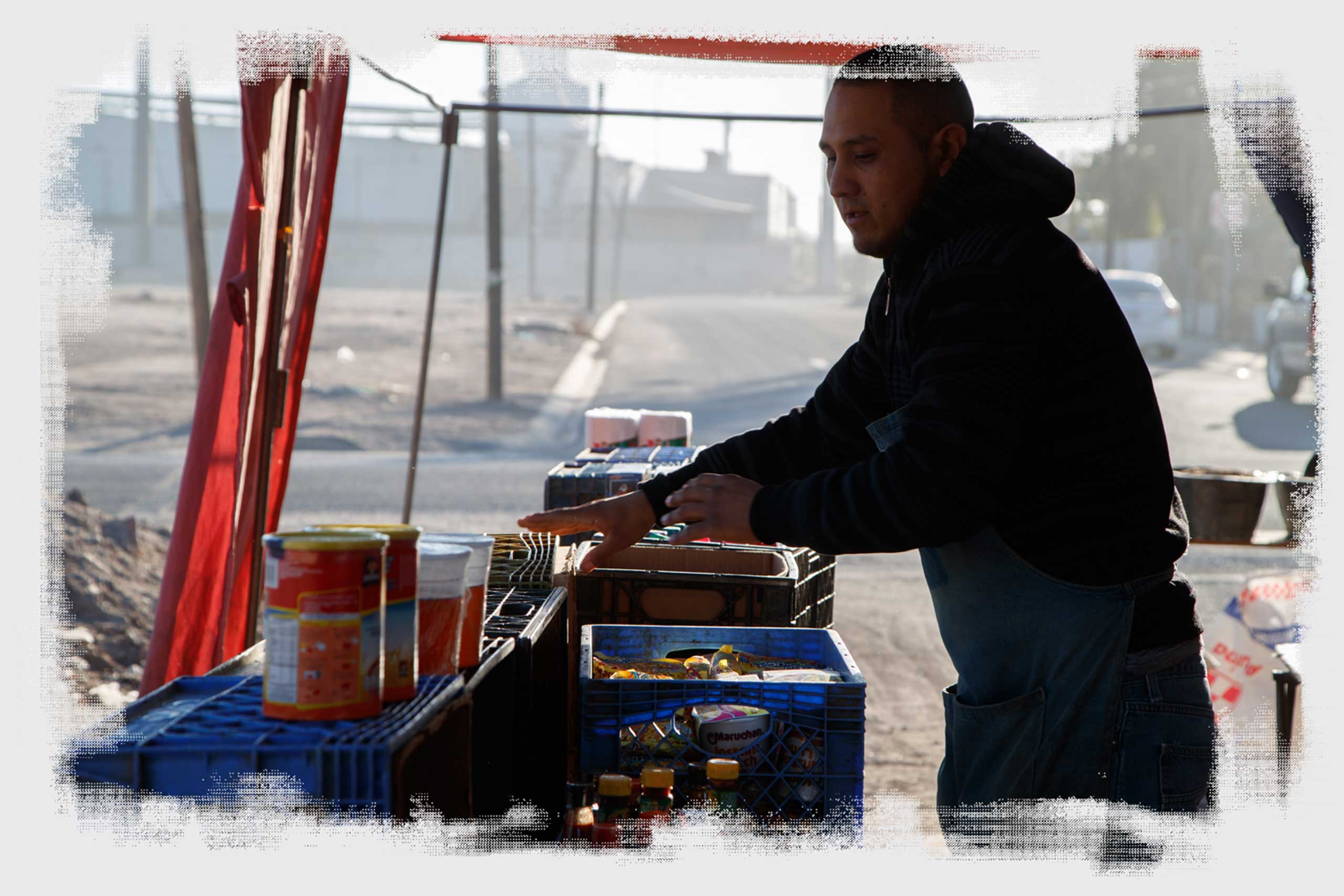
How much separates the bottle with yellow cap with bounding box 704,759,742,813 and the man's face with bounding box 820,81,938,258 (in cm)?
98

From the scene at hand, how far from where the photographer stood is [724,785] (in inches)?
91.0

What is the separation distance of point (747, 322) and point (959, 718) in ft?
115

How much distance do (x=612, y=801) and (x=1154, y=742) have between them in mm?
991

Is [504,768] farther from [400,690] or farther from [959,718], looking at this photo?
[959,718]

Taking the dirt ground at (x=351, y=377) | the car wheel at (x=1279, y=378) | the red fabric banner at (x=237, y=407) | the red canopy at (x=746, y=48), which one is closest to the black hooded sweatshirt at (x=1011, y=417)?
the red canopy at (x=746, y=48)

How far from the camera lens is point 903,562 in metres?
9.77

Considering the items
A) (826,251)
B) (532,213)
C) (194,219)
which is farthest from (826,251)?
(194,219)

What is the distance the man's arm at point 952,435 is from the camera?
1950mm

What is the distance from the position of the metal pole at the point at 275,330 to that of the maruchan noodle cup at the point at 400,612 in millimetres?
2334

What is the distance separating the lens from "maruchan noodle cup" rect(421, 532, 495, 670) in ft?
6.83

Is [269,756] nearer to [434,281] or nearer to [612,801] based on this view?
[612,801]

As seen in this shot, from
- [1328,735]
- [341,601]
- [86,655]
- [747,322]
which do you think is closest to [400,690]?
[341,601]

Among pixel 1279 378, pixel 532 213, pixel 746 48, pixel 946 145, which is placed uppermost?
pixel 532 213

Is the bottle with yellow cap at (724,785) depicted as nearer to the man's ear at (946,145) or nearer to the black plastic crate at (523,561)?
the black plastic crate at (523,561)
